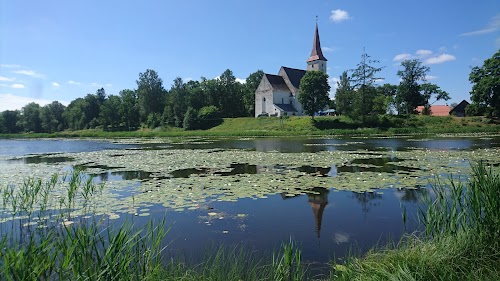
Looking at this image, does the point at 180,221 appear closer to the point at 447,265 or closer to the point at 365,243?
the point at 365,243

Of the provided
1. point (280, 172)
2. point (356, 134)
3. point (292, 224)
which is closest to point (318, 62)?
point (356, 134)

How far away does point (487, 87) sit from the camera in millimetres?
49875

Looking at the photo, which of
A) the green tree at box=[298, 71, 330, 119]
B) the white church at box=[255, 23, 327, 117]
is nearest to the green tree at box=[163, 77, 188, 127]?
the white church at box=[255, 23, 327, 117]

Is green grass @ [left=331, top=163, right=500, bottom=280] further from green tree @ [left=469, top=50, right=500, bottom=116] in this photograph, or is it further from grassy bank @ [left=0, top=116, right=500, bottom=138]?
green tree @ [left=469, top=50, right=500, bottom=116]

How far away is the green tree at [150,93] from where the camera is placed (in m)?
85.5

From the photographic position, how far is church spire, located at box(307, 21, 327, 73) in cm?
7656

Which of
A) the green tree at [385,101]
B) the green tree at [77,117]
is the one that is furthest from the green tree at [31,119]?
the green tree at [385,101]

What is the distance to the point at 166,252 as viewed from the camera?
548 centimetres

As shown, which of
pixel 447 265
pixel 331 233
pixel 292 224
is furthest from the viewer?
pixel 292 224

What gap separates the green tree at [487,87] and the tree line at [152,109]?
149ft

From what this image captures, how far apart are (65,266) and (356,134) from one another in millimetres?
44011

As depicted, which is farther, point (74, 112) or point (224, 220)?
point (74, 112)

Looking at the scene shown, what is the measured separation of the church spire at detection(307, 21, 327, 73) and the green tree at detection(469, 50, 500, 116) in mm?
31011

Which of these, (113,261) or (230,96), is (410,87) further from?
(113,261)
